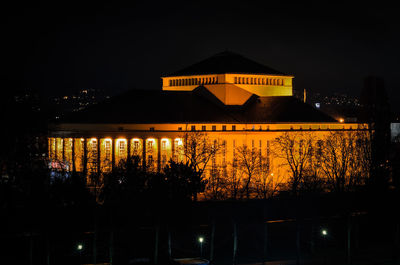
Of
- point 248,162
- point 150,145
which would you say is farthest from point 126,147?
point 248,162

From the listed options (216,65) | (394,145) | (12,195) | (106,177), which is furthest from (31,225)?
(216,65)

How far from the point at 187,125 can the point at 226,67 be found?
64.0 feet

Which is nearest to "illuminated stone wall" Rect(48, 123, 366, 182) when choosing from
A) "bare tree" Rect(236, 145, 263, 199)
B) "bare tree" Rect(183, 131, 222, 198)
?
"bare tree" Rect(183, 131, 222, 198)

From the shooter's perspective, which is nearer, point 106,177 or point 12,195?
point 12,195

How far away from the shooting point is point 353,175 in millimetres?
88875

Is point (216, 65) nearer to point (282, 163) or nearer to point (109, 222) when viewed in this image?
point (282, 163)

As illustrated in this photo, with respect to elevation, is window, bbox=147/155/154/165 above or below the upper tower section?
below

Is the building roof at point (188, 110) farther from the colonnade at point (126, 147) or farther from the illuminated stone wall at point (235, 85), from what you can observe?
the colonnade at point (126, 147)

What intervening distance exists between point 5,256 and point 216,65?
244ft

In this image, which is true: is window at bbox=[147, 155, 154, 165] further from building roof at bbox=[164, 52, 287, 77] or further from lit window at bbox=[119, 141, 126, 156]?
building roof at bbox=[164, 52, 287, 77]

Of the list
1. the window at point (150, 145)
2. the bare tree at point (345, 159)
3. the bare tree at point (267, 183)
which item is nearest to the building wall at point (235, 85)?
the bare tree at point (345, 159)

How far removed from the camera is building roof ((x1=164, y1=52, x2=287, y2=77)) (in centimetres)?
12125

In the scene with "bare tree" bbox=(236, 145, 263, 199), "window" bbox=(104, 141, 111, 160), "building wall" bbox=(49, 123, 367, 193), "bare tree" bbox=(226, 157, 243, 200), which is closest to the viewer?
"bare tree" bbox=(226, 157, 243, 200)

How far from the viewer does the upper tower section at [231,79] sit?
382ft
